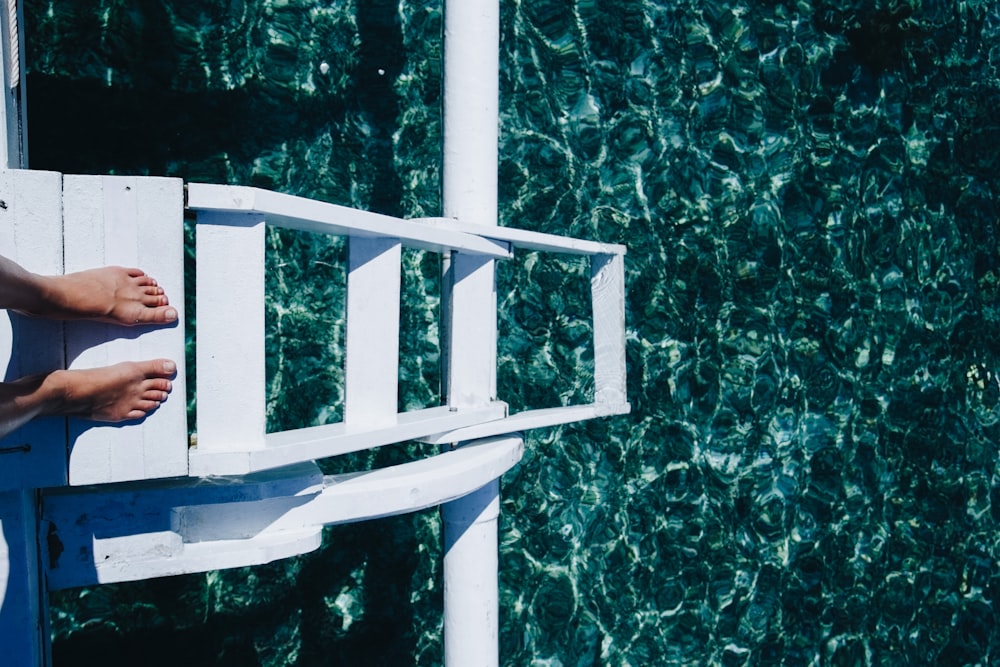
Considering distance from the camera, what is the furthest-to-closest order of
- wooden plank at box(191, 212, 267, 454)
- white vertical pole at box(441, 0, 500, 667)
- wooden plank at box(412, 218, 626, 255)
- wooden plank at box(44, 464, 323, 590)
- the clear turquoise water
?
the clear turquoise water → white vertical pole at box(441, 0, 500, 667) → wooden plank at box(412, 218, 626, 255) → wooden plank at box(44, 464, 323, 590) → wooden plank at box(191, 212, 267, 454)

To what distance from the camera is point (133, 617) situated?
420 cm

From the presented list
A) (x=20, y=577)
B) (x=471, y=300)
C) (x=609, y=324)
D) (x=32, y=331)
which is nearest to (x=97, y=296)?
(x=32, y=331)

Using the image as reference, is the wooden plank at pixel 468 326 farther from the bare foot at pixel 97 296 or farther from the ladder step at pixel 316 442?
the bare foot at pixel 97 296

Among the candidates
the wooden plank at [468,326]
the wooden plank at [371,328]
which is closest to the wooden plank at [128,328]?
the wooden plank at [371,328]

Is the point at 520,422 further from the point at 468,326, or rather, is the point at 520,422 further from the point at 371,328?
the point at 371,328

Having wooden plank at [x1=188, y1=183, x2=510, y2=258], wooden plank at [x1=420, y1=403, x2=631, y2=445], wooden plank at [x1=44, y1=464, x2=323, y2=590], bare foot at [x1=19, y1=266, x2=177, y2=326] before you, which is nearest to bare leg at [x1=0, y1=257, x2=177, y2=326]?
bare foot at [x1=19, y1=266, x2=177, y2=326]

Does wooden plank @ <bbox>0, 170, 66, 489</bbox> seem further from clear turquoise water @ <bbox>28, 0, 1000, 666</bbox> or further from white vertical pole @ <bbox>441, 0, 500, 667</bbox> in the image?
clear turquoise water @ <bbox>28, 0, 1000, 666</bbox>

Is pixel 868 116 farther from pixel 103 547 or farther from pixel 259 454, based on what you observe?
pixel 103 547

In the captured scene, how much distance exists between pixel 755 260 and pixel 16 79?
12.9 feet

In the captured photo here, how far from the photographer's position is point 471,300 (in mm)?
2947

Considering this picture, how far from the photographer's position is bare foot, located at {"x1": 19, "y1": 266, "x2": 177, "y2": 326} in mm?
1894

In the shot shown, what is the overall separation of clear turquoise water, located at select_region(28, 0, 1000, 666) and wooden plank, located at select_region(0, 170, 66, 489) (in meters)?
2.30

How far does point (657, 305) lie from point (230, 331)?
3200 mm

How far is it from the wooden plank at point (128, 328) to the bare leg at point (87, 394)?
0.05m
